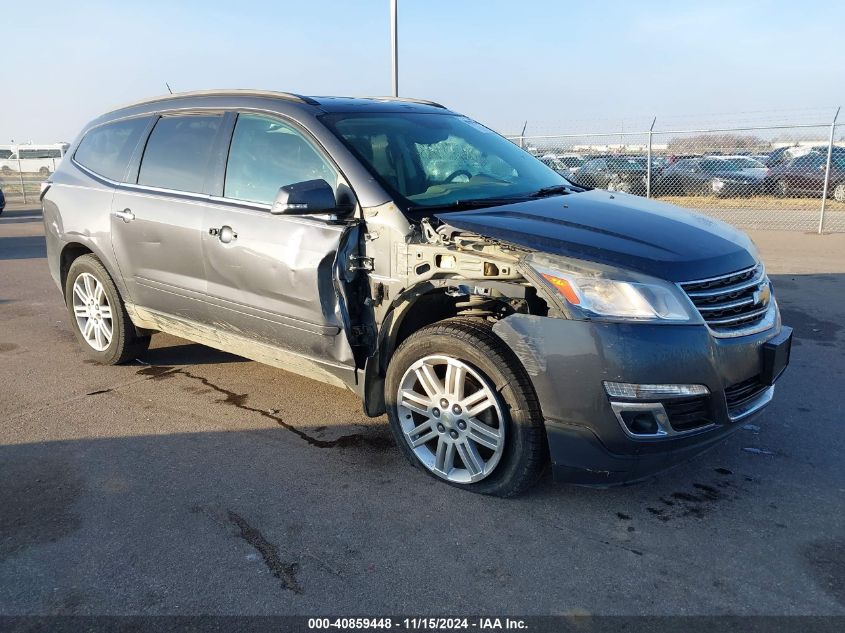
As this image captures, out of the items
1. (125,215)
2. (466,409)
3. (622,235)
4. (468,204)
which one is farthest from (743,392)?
(125,215)

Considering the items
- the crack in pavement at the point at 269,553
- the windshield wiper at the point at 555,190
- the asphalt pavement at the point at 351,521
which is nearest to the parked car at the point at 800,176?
the asphalt pavement at the point at 351,521

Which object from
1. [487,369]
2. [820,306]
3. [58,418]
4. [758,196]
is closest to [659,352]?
[487,369]

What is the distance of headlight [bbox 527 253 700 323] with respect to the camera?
2.87 metres

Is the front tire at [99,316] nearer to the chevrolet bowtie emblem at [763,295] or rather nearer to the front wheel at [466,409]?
the front wheel at [466,409]

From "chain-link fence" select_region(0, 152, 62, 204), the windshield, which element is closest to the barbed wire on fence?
the windshield

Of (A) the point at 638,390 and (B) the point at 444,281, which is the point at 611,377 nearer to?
(A) the point at 638,390

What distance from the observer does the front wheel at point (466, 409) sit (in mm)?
3057

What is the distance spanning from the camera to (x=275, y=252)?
382 centimetres

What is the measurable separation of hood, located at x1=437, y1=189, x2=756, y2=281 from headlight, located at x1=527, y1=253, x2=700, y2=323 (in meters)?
0.05

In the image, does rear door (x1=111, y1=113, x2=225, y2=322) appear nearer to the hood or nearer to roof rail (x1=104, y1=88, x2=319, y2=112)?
roof rail (x1=104, y1=88, x2=319, y2=112)

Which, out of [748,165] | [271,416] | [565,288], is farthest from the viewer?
[748,165]

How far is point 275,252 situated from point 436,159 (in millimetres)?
1108

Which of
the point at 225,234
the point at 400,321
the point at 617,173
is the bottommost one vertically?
the point at 400,321

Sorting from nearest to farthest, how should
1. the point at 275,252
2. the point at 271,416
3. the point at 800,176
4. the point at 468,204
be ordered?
the point at 468,204 < the point at 275,252 < the point at 271,416 < the point at 800,176
